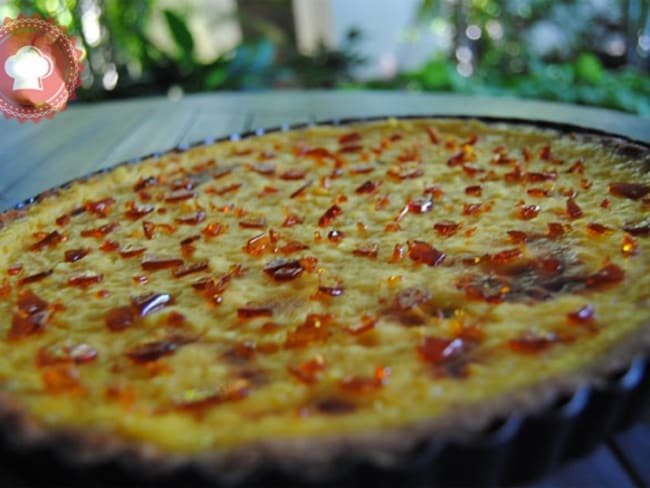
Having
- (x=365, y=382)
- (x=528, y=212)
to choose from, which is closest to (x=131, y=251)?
(x=365, y=382)

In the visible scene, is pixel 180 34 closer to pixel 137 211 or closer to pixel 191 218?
pixel 137 211

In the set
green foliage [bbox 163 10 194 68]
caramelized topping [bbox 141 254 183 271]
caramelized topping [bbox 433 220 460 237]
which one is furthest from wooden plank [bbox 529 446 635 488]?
green foliage [bbox 163 10 194 68]

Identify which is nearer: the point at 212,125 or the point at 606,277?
the point at 606,277

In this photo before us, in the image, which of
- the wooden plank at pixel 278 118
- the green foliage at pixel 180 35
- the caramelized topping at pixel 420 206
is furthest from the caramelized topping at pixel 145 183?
the green foliage at pixel 180 35

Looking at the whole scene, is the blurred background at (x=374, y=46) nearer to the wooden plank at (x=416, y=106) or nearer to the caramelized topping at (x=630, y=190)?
the wooden plank at (x=416, y=106)

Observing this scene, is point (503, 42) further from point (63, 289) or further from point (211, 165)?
point (63, 289)
